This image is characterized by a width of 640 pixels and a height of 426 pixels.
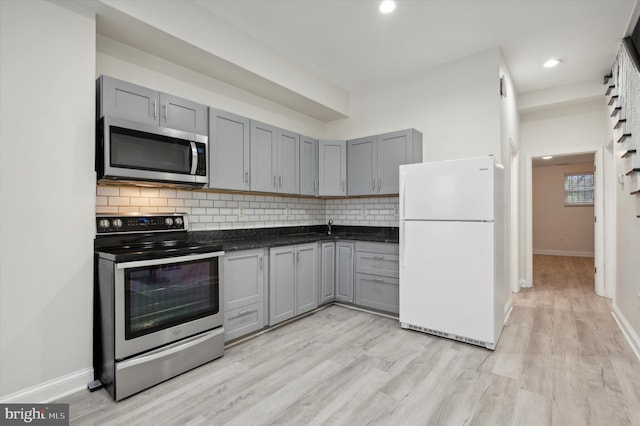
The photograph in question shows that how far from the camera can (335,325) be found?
10.9ft

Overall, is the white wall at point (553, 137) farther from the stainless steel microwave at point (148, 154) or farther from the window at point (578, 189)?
the stainless steel microwave at point (148, 154)

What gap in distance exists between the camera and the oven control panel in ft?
7.80

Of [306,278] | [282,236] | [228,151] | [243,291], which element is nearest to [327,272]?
[306,278]

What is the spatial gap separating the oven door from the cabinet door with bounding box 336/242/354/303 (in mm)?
1753

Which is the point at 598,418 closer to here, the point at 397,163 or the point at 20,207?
the point at 397,163

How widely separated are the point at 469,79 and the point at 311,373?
3.40 metres

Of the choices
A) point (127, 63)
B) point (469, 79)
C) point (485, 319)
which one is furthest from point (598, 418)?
point (127, 63)

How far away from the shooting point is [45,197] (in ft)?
6.59

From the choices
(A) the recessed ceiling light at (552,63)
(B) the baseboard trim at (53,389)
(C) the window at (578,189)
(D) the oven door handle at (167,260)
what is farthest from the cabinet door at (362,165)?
(C) the window at (578,189)

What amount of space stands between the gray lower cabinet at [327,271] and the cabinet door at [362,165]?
0.82m

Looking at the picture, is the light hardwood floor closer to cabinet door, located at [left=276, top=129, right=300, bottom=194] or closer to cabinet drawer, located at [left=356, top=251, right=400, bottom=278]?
cabinet drawer, located at [left=356, top=251, right=400, bottom=278]

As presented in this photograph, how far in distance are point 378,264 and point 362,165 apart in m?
1.29

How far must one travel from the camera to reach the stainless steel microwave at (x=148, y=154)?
220 centimetres

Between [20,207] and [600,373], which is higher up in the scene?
[20,207]
